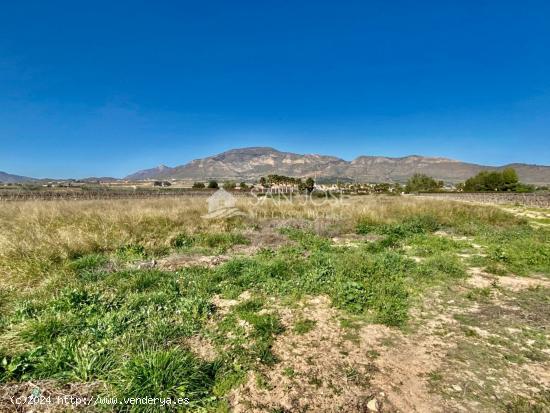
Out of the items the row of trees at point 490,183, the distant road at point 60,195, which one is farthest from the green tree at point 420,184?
the distant road at point 60,195

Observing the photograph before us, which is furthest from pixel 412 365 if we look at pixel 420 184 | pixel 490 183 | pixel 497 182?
pixel 490 183

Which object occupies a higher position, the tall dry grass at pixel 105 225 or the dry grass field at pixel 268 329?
the tall dry grass at pixel 105 225

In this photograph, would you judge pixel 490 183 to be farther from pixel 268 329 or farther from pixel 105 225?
pixel 268 329

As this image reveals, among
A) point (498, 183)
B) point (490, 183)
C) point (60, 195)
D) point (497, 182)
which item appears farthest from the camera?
point (490, 183)

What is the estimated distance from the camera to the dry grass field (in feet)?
8.00

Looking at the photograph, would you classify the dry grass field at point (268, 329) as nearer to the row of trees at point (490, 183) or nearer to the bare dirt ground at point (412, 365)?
the bare dirt ground at point (412, 365)

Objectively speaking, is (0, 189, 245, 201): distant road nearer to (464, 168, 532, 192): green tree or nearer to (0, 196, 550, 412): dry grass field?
(0, 196, 550, 412): dry grass field

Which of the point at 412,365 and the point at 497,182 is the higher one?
the point at 497,182

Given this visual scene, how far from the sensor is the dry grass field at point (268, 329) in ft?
8.00

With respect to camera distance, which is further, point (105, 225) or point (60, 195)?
point (60, 195)

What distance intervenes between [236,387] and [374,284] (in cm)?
311

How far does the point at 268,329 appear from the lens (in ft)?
11.5

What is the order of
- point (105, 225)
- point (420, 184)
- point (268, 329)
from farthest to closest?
1. point (420, 184)
2. point (105, 225)
3. point (268, 329)

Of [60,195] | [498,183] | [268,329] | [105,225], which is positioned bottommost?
[268,329]
